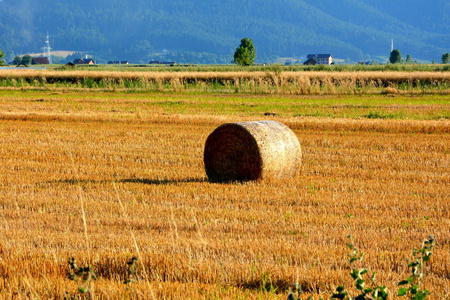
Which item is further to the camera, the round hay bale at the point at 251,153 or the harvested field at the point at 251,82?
the harvested field at the point at 251,82

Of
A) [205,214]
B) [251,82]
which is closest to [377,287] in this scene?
[205,214]

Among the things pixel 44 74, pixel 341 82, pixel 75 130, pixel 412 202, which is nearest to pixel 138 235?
pixel 412 202

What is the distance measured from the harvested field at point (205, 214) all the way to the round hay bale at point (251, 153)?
1.02 feet

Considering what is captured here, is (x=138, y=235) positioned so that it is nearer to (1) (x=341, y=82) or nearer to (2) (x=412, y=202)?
(2) (x=412, y=202)

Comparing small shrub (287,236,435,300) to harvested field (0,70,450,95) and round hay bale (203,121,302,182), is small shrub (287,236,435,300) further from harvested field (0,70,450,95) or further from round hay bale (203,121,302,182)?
harvested field (0,70,450,95)

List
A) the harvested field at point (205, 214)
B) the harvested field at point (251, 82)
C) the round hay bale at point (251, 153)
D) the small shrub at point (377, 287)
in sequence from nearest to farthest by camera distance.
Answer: the small shrub at point (377, 287), the harvested field at point (205, 214), the round hay bale at point (251, 153), the harvested field at point (251, 82)

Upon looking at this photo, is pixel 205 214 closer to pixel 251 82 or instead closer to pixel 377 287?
pixel 377 287

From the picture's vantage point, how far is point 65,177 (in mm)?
11172

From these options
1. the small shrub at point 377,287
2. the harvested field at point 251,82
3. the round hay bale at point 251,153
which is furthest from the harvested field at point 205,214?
the harvested field at point 251,82

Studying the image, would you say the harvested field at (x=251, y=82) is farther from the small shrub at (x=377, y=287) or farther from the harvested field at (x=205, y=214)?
the small shrub at (x=377, y=287)

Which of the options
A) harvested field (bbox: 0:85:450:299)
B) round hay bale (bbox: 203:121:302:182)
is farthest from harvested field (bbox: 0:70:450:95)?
round hay bale (bbox: 203:121:302:182)

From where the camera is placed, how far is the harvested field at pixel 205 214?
205 inches

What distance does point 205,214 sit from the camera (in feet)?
26.2

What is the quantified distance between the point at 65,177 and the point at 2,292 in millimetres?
6430
